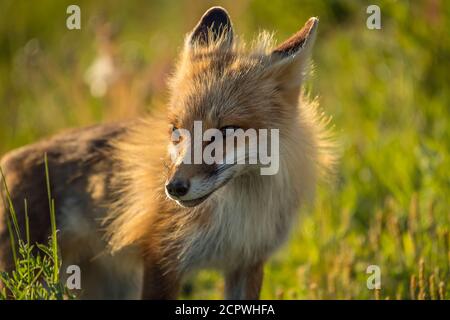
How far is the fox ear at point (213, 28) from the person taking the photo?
407 cm

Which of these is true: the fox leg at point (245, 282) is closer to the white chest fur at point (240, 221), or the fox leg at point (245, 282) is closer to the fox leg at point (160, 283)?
the white chest fur at point (240, 221)

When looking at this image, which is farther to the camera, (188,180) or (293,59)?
(293,59)

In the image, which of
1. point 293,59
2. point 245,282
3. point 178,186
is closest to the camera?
point 178,186

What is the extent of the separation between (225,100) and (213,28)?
0.80 metres

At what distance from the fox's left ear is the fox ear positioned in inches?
17.1

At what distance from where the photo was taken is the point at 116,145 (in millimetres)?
4449

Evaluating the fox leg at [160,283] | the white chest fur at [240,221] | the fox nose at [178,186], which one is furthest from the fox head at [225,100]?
the fox leg at [160,283]

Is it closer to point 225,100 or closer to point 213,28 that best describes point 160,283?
point 225,100

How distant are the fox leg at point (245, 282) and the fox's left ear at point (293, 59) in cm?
109

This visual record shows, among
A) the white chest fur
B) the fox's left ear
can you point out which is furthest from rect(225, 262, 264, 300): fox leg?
the fox's left ear

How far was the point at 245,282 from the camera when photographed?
436cm

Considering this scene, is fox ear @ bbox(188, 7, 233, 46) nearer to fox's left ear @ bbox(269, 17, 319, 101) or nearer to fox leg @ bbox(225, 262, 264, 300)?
fox's left ear @ bbox(269, 17, 319, 101)

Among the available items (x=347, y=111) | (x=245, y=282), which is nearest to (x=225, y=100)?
(x=245, y=282)
